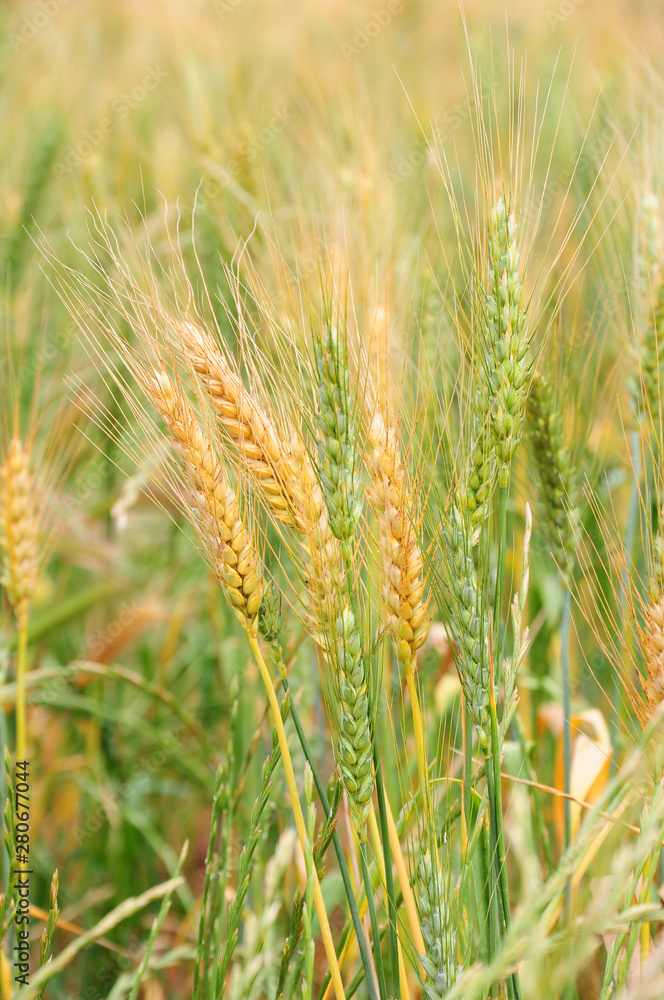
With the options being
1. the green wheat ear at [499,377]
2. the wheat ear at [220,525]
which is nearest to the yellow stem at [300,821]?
the wheat ear at [220,525]

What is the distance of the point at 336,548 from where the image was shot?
2.14ft

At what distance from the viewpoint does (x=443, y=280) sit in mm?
1306

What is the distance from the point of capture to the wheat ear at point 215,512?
2.18 ft

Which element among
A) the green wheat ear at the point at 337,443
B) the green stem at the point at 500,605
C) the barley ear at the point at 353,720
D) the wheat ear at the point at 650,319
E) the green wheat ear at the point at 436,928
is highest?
the wheat ear at the point at 650,319

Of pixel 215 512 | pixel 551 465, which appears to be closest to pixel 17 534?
pixel 215 512

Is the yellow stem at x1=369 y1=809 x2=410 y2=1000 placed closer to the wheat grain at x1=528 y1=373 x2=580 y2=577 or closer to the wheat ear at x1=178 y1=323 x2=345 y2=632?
the wheat ear at x1=178 y1=323 x2=345 y2=632

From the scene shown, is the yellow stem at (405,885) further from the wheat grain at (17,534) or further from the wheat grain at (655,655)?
the wheat grain at (17,534)

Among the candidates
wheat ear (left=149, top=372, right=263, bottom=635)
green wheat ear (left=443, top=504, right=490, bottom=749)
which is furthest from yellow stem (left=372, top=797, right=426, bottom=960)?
wheat ear (left=149, top=372, right=263, bottom=635)

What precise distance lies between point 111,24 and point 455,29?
248 cm

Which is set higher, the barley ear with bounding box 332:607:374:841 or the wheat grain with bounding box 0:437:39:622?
the wheat grain with bounding box 0:437:39:622

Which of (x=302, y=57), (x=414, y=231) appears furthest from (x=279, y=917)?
(x=302, y=57)

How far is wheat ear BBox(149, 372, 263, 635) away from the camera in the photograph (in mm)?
665

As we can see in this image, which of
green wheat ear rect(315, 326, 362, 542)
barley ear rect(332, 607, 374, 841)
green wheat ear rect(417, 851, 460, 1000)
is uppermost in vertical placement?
green wheat ear rect(315, 326, 362, 542)

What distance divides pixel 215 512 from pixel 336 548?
12 centimetres
